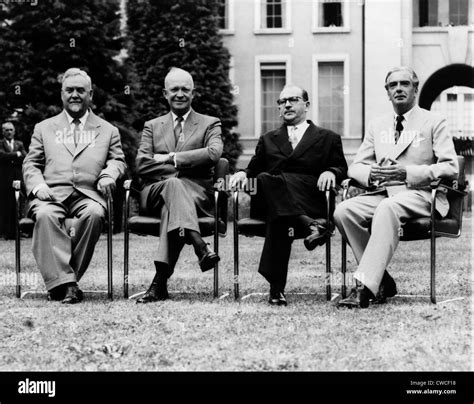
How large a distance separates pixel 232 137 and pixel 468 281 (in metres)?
15.5

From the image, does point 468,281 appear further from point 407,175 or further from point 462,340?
point 462,340

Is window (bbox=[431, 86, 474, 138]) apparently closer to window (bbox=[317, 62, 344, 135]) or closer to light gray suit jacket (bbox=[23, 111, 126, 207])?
window (bbox=[317, 62, 344, 135])

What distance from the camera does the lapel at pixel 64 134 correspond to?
616 centimetres

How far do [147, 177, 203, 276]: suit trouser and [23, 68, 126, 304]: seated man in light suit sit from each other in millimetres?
422

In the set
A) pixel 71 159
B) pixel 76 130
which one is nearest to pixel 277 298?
pixel 71 159

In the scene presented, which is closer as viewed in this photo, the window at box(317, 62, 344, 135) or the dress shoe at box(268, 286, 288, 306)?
the dress shoe at box(268, 286, 288, 306)

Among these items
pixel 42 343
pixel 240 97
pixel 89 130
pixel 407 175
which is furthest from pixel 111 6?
pixel 42 343

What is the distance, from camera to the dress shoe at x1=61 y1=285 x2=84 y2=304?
5.70 metres

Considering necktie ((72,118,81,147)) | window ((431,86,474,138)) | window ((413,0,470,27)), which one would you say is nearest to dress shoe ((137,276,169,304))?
necktie ((72,118,81,147))

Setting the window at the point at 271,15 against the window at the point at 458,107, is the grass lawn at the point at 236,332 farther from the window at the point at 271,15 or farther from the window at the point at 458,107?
the window at the point at 458,107

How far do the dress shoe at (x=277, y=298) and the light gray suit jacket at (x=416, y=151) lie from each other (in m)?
0.90

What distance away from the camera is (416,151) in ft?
18.9

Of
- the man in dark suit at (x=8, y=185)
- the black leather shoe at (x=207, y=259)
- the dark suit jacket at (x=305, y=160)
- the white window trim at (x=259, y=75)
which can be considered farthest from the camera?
the white window trim at (x=259, y=75)

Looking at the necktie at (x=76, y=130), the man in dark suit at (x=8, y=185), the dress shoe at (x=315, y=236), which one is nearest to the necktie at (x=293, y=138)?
the dress shoe at (x=315, y=236)
